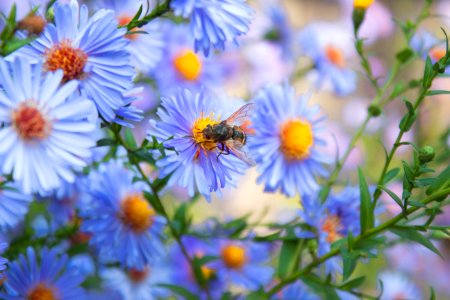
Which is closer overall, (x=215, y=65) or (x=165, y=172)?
(x=165, y=172)

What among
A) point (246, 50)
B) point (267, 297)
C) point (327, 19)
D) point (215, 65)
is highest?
point (327, 19)

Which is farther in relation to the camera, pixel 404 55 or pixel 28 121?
pixel 404 55

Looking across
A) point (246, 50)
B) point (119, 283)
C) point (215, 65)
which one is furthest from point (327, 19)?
point (119, 283)

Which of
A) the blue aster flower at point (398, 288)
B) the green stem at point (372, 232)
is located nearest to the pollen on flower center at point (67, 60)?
the green stem at point (372, 232)

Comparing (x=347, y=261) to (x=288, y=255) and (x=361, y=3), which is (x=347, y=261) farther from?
(x=361, y=3)

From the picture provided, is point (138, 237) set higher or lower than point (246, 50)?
lower

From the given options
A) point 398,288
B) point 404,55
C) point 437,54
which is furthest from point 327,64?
point 398,288

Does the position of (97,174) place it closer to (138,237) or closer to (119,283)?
(138,237)
